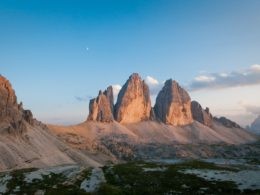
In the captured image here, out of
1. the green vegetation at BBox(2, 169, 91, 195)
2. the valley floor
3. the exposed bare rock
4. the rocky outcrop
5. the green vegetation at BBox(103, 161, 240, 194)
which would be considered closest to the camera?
→ the green vegetation at BBox(103, 161, 240, 194)

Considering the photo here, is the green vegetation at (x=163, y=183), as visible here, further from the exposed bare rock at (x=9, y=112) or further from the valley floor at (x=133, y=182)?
the exposed bare rock at (x=9, y=112)

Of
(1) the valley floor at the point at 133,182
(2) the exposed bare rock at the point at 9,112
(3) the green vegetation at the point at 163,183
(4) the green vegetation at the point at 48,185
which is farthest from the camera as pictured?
(2) the exposed bare rock at the point at 9,112

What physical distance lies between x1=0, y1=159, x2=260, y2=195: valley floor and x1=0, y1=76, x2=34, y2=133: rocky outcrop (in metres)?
97.0

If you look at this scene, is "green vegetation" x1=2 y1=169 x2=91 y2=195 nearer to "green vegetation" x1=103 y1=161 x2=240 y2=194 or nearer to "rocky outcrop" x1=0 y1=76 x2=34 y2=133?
"green vegetation" x1=103 y1=161 x2=240 y2=194

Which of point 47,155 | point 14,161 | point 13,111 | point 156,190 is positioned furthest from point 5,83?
point 156,190

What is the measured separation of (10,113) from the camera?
18088 centimetres

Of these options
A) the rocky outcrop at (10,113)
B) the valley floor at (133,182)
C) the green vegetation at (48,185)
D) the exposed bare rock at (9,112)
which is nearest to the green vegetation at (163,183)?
the valley floor at (133,182)

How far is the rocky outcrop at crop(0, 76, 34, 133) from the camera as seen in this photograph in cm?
16938

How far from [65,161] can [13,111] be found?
41529 mm

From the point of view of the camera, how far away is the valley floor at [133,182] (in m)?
57.6

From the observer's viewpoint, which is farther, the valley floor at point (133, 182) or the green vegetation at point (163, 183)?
the valley floor at point (133, 182)

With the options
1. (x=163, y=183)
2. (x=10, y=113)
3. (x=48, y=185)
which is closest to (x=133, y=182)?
(x=163, y=183)

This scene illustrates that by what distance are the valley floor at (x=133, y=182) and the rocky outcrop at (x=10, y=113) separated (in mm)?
96956

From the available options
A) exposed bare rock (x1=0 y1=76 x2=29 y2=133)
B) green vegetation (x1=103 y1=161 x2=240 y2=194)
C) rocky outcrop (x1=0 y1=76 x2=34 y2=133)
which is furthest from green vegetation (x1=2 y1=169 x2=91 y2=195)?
rocky outcrop (x1=0 y1=76 x2=34 y2=133)
